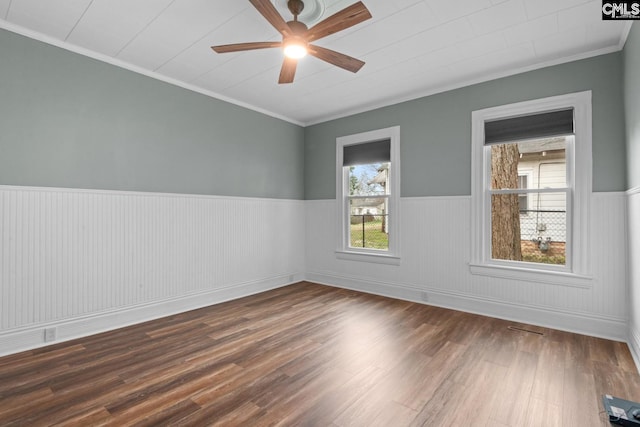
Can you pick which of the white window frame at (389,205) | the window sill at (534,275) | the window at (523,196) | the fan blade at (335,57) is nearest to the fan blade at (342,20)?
the fan blade at (335,57)

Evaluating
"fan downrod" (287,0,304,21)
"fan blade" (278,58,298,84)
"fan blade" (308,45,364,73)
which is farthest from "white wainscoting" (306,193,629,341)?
"fan downrod" (287,0,304,21)

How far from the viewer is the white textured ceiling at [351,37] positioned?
7.94 feet

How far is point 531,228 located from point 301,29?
10.6 feet

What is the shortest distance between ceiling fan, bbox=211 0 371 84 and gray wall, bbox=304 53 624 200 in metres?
1.88

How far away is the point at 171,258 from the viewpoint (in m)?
3.70

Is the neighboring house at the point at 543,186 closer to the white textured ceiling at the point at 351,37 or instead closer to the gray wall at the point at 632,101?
the gray wall at the point at 632,101

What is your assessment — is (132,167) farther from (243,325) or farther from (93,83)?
(243,325)

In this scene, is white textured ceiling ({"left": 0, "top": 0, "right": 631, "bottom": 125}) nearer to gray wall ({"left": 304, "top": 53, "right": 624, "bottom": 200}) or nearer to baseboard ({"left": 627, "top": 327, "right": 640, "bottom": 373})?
gray wall ({"left": 304, "top": 53, "right": 624, "bottom": 200})

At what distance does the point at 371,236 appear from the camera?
4.85 metres

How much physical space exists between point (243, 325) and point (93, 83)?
9.56 ft

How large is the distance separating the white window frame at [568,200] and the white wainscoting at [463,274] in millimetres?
71

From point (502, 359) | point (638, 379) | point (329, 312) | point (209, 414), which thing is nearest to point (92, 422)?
point (209, 414)

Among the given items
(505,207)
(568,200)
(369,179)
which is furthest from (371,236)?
(568,200)

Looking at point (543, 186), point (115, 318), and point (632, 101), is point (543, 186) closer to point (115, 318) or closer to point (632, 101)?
point (632, 101)
